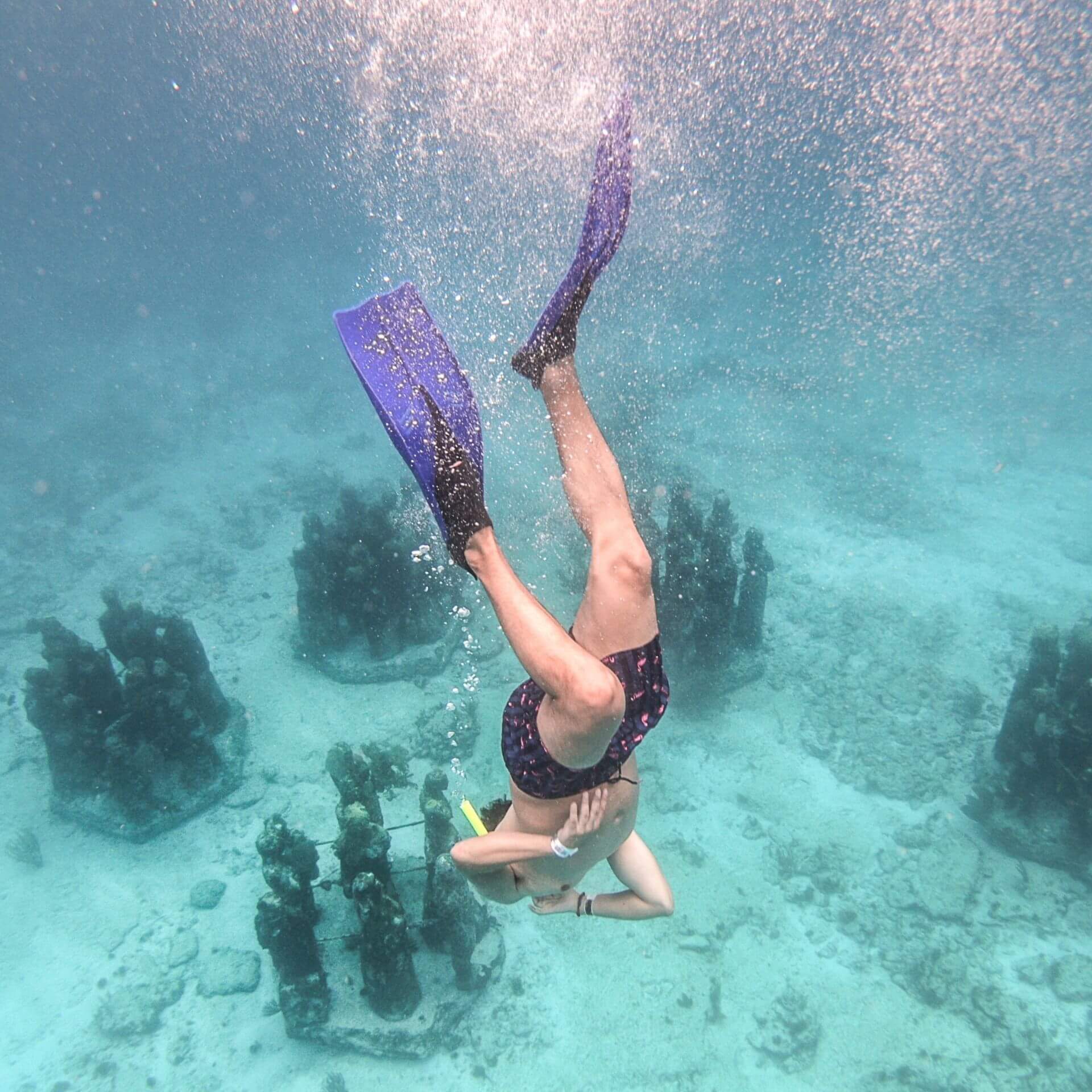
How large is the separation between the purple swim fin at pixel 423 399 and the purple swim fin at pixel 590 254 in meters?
0.39

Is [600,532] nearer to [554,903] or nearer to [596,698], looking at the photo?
[596,698]

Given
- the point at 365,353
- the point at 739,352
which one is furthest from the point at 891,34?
the point at 365,353

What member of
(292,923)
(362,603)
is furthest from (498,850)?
(362,603)

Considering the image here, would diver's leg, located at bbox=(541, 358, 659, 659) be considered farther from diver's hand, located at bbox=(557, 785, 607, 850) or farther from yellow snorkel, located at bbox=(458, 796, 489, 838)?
yellow snorkel, located at bbox=(458, 796, 489, 838)

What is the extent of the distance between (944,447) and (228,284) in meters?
38.2

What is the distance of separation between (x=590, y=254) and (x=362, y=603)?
20.3 ft

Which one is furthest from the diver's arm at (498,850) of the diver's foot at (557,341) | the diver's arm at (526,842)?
the diver's foot at (557,341)

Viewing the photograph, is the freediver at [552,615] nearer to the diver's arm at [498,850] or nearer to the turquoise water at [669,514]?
the diver's arm at [498,850]

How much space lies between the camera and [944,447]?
15.9 meters

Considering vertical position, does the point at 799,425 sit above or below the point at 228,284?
below

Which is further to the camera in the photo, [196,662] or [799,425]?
[799,425]

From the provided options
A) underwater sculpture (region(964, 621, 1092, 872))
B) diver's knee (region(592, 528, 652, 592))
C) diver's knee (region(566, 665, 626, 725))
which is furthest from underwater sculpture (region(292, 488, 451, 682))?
underwater sculpture (region(964, 621, 1092, 872))

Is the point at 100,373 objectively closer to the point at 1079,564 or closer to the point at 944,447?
the point at 944,447

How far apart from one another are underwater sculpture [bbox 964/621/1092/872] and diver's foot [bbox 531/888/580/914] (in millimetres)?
5384
